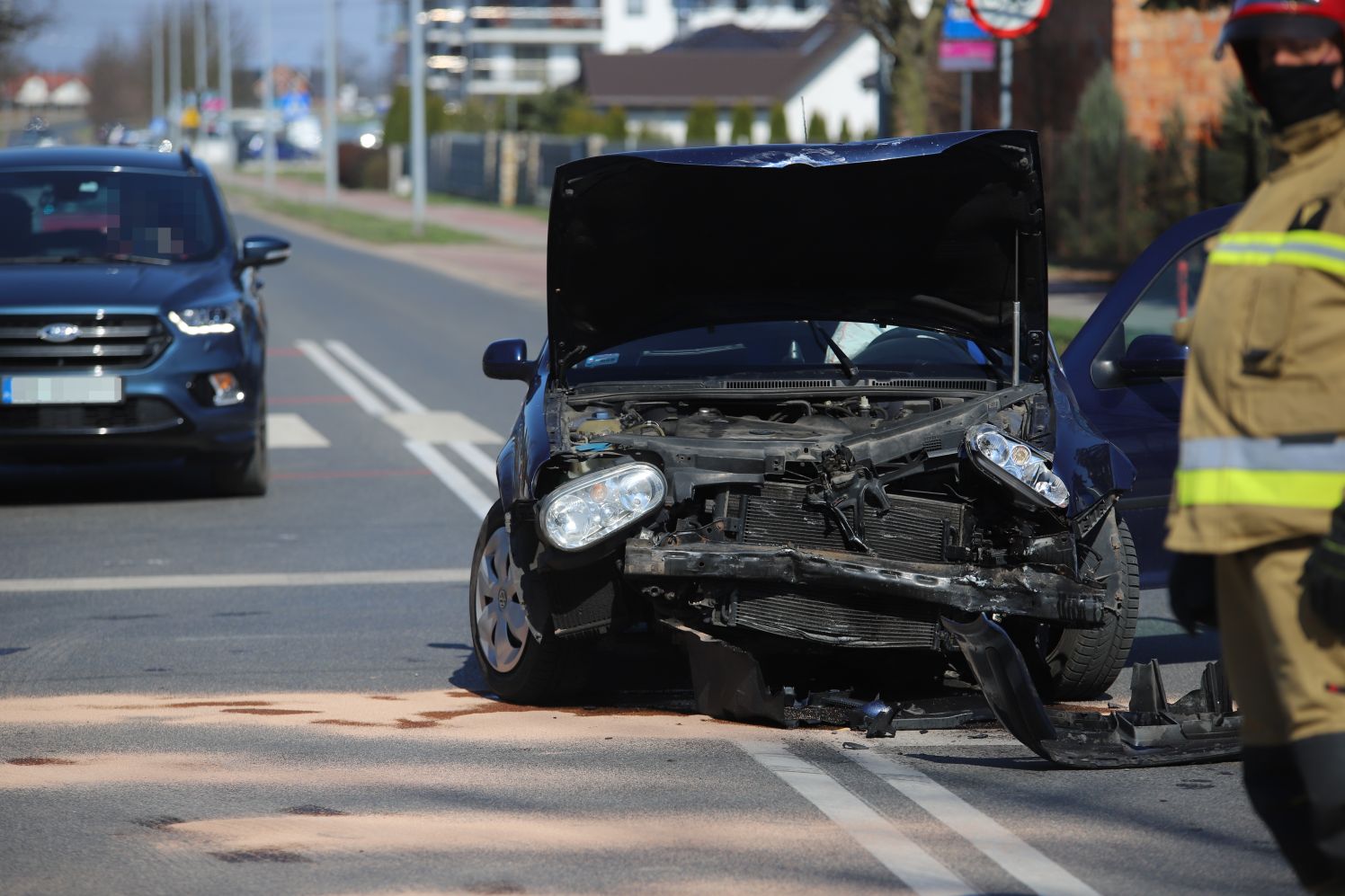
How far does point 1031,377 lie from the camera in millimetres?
6648

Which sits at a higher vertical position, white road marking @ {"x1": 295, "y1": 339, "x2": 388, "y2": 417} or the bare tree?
the bare tree

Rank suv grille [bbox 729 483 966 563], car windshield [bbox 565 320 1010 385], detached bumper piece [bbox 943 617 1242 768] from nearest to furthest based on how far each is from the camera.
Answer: detached bumper piece [bbox 943 617 1242 768] < suv grille [bbox 729 483 966 563] < car windshield [bbox 565 320 1010 385]

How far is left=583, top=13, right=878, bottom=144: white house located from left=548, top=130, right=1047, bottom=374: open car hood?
8454 cm

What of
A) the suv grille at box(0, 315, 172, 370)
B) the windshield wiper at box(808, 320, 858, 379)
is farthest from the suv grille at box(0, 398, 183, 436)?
the windshield wiper at box(808, 320, 858, 379)

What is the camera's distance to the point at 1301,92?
344 cm

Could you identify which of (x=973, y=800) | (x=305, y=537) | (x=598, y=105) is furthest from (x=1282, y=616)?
(x=598, y=105)

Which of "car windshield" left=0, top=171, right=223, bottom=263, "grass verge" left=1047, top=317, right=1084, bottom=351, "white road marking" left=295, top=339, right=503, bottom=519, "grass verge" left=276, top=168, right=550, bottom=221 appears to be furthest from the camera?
"grass verge" left=276, top=168, right=550, bottom=221

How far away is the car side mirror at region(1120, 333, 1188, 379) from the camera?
6.73 metres

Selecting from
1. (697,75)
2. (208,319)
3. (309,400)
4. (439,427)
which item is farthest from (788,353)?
(697,75)

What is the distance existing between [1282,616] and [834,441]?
2.72 m

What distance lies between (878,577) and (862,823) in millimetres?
943

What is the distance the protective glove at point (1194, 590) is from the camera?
359 centimetres

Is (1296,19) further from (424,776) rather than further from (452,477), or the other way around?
(452,477)

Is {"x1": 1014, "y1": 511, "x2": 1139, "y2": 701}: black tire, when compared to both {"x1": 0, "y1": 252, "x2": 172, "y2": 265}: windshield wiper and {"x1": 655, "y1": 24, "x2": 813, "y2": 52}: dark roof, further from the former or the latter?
{"x1": 655, "y1": 24, "x2": 813, "y2": 52}: dark roof
